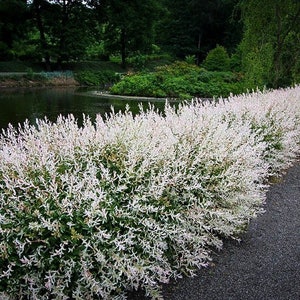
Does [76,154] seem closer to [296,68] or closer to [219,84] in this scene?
[296,68]

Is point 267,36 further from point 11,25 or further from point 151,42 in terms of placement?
point 151,42

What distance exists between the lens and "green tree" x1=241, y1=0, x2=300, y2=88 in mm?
12164

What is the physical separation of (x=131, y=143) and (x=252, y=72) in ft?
33.5

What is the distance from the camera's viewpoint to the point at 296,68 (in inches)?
522

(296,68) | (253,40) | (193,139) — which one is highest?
(253,40)

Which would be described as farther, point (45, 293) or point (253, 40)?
point (253, 40)

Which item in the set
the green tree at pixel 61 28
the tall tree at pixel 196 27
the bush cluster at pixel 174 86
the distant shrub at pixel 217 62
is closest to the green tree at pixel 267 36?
the bush cluster at pixel 174 86

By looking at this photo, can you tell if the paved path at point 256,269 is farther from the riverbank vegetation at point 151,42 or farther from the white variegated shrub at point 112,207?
the riverbank vegetation at point 151,42

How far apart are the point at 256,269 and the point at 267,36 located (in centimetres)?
1089

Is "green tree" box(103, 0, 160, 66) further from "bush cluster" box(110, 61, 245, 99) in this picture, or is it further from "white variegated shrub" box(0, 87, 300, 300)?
"white variegated shrub" box(0, 87, 300, 300)

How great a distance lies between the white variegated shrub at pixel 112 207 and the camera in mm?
2277

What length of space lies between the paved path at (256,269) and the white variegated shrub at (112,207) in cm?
13

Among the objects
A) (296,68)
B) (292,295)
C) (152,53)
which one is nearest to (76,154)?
(292,295)

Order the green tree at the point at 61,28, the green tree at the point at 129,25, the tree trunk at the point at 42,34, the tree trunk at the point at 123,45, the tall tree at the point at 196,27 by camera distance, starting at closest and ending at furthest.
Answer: the tree trunk at the point at 42,34 → the green tree at the point at 61,28 → the green tree at the point at 129,25 → the tree trunk at the point at 123,45 → the tall tree at the point at 196,27
